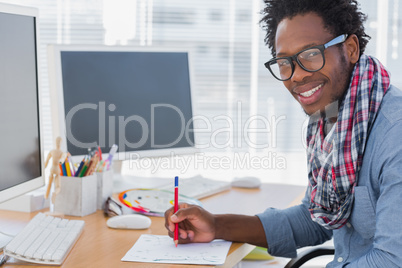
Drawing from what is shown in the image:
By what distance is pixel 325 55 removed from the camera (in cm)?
109

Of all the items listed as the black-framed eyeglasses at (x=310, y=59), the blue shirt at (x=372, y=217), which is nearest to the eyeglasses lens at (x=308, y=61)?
the black-framed eyeglasses at (x=310, y=59)

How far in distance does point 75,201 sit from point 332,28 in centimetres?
79

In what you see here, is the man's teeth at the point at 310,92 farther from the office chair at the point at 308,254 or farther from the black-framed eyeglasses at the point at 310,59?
the office chair at the point at 308,254

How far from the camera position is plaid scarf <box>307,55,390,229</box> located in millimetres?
1025

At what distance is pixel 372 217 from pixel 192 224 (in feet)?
1.33

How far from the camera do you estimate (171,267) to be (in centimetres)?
98

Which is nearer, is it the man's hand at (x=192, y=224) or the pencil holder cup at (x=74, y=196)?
the man's hand at (x=192, y=224)

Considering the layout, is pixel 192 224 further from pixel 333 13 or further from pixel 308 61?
pixel 333 13

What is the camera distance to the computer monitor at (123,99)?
1510 mm

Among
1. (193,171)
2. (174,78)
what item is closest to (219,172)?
(193,171)

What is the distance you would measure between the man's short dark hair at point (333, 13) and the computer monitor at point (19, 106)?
632 millimetres

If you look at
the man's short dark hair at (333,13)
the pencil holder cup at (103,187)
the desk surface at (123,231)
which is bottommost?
the desk surface at (123,231)

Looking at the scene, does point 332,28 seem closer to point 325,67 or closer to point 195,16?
point 325,67

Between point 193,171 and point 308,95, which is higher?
point 308,95
